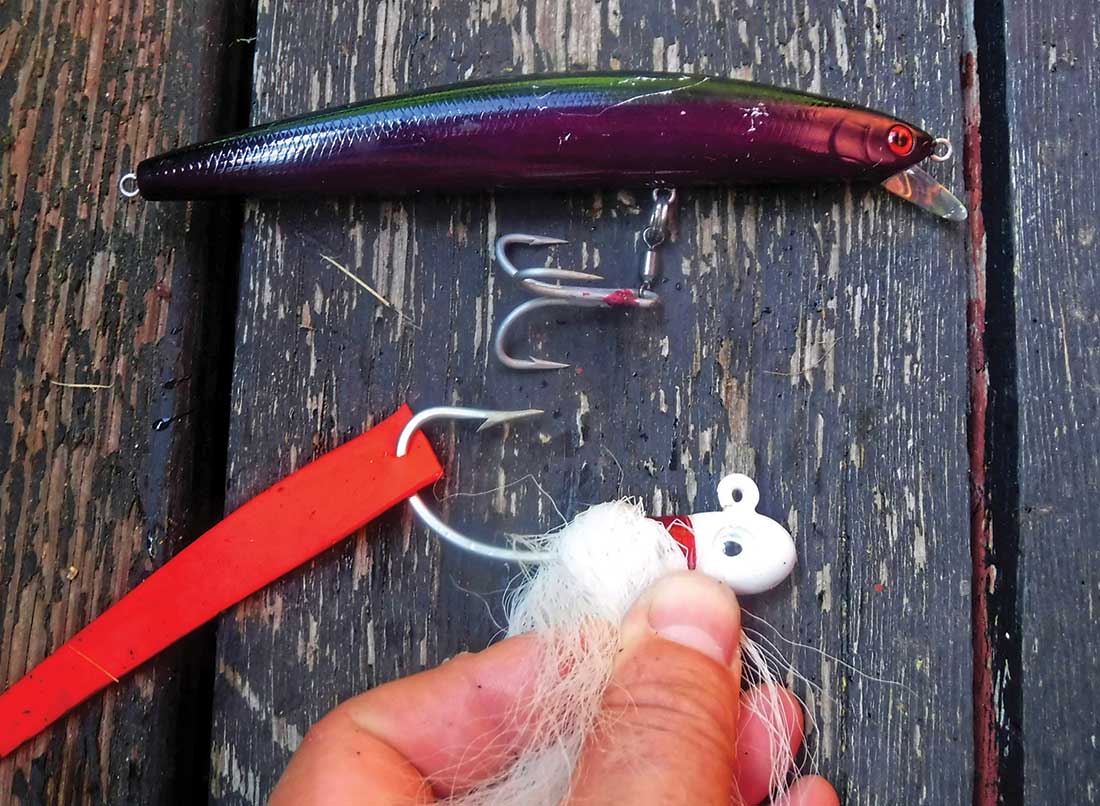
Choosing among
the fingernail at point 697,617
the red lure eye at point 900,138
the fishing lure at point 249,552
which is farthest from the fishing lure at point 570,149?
the fingernail at point 697,617

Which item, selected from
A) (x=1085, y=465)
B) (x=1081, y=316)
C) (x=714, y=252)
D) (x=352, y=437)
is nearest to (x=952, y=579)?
(x=1085, y=465)

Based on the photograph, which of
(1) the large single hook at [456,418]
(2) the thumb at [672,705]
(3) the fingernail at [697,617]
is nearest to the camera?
(2) the thumb at [672,705]

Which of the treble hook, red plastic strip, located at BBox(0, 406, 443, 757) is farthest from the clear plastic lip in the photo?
red plastic strip, located at BBox(0, 406, 443, 757)

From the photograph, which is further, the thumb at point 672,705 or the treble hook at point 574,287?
the treble hook at point 574,287

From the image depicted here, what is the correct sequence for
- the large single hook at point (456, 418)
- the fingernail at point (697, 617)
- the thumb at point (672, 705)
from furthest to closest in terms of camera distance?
the large single hook at point (456, 418), the fingernail at point (697, 617), the thumb at point (672, 705)

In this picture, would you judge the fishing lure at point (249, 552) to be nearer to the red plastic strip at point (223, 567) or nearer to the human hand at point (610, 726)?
the red plastic strip at point (223, 567)

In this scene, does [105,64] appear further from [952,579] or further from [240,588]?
[952,579]
